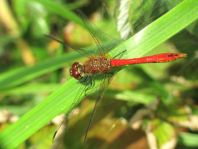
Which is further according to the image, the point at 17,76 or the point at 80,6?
the point at 80,6

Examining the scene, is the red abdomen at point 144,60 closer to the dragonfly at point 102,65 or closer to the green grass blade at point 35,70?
the dragonfly at point 102,65

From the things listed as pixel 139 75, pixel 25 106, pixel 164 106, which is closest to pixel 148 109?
pixel 164 106

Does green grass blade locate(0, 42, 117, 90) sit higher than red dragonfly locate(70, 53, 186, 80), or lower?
higher

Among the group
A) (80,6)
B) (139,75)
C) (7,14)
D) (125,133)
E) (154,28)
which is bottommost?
(125,133)

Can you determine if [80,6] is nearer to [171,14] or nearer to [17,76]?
[17,76]

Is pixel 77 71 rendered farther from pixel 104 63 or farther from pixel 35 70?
pixel 35 70

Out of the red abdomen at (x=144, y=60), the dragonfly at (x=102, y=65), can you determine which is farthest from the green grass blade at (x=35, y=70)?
the red abdomen at (x=144, y=60)

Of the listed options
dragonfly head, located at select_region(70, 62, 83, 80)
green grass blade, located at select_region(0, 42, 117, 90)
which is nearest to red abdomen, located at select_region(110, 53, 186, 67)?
dragonfly head, located at select_region(70, 62, 83, 80)

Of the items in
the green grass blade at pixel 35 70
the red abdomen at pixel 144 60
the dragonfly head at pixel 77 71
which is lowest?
the red abdomen at pixel 144 60

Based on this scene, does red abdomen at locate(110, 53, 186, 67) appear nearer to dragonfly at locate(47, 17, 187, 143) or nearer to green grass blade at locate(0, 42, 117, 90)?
dragonfly at locate(47, 17, 187, 143)
